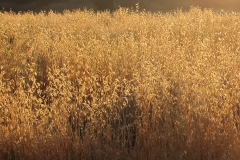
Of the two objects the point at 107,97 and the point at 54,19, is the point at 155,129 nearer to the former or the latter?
the point at 107,97

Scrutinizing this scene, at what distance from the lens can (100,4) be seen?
18.9 m

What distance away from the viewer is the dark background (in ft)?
60.8

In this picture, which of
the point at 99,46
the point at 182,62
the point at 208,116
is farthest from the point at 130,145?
the point at 99,46

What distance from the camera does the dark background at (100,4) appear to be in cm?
1853

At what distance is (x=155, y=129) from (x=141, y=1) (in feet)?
55.0

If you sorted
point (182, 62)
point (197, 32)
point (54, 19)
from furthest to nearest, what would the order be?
1. point (54, 19)
2. point (197, 32)
3. point (182, 62)

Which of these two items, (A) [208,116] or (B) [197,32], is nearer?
(A) [208,116]

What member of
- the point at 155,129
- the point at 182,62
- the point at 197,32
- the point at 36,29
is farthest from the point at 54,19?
the point at 155,129

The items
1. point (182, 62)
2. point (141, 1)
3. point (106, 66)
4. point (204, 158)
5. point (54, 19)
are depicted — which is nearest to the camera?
point (204, 158)

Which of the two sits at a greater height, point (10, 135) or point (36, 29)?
point (36, 29)

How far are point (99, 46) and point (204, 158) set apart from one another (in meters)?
2.60

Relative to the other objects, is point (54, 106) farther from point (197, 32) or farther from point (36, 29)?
point (36, 29)

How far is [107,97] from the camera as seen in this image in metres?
3.40

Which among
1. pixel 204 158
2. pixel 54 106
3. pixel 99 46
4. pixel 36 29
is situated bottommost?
pixel 204 158
